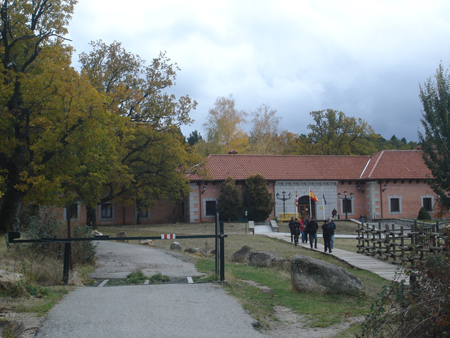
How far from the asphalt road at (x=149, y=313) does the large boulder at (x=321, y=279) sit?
1722 millimetres

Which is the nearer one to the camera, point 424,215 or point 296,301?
point 296,301

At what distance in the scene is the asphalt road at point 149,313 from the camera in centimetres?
550

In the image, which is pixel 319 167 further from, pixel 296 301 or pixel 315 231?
pixel 296 301

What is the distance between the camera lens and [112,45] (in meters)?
28.5

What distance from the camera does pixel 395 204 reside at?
41.7 metres

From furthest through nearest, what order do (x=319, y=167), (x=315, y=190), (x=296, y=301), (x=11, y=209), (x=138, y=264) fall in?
(x=319, y=167)
(x=315, y=190)
(x=11, y=209)
(x=138, y=264)
(x=296, y=301)

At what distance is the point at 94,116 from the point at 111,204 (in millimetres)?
22451

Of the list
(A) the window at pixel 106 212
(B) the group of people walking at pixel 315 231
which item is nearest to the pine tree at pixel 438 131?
(B) the group of people walking at pixel 315 231

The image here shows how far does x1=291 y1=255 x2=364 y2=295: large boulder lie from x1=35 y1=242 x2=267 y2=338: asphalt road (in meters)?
1.72

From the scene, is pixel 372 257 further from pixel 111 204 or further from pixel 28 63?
pixel 111 204

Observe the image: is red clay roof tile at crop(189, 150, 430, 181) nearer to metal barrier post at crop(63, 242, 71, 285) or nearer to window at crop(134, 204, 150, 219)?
window at crop(134, 204, 150, 219)

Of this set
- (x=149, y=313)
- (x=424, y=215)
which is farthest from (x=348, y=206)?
(x=149, y=313)

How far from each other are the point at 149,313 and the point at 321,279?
3.82 m

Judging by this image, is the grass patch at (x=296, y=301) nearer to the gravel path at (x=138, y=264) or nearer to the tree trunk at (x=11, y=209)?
the gravel path at (x=138, y=264)
